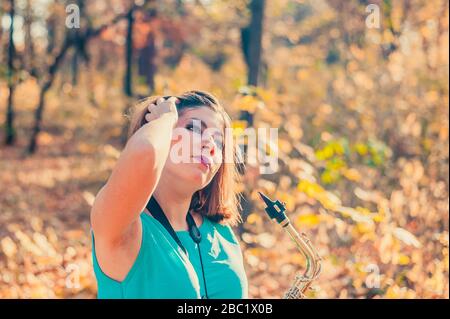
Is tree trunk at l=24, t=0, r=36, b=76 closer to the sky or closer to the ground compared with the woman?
closer to the sky

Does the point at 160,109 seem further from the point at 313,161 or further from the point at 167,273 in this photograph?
the point at 313,161

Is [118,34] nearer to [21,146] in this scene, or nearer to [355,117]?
[21,146]

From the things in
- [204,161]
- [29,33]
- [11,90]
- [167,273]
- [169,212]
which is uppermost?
[29,33]

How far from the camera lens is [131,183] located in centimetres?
144

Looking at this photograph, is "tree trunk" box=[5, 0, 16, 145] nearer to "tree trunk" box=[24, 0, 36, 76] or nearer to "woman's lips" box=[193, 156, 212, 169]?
"tree trunk" box=[24, 0, 36, 76]

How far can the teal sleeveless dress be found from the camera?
5.52 ft

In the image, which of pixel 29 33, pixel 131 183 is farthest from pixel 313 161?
pixel 29 33

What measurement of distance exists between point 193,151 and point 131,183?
451mm

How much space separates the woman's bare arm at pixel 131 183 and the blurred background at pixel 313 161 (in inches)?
70.6

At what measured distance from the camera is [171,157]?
6.09ft

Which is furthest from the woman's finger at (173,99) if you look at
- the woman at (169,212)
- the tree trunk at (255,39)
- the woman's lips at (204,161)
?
the tree trunk at (255,39)

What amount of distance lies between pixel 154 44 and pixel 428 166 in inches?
495

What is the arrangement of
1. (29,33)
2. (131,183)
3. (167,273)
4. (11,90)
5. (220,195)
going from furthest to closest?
1. (29,33)
2. (11,90)
3. (220,195)
4. (167,273)
5. (131,183)

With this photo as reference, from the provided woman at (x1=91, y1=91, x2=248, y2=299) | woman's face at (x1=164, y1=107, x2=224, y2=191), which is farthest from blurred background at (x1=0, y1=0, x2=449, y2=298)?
woman's face at (x1=164, y1=107, x2=224, y2=191)
